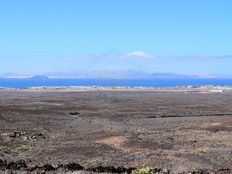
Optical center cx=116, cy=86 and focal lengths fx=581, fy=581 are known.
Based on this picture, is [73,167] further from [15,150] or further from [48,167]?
[15,150]

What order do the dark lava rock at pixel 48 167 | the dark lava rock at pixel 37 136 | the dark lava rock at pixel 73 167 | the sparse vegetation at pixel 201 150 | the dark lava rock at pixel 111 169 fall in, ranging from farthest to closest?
the dark lava rock at pixel 37 136 < the sparse vegetation at pixel 201 150 < the dark lava rock at pixel 73 167 < the dark lava rock at pixel 48 167 < the dark lava rock at pixel 111 169

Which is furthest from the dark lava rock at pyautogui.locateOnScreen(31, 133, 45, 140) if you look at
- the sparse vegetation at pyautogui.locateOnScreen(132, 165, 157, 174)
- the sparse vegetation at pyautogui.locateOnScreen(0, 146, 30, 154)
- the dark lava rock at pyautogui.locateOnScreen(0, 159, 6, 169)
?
the sparse vegetation at pyautogui.locateOnScreen(132, 165, 157, 174)

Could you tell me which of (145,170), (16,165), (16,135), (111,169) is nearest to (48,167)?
(16,165)

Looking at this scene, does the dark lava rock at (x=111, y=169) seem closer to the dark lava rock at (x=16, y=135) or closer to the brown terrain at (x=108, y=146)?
the brown terrain at (x=108, y=146)

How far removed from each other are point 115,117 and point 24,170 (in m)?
36.7

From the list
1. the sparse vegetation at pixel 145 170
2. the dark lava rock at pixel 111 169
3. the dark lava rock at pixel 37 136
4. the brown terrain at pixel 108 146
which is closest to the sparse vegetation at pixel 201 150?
the brown terrain at pixel 108 146

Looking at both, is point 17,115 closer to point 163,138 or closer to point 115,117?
point 115,117

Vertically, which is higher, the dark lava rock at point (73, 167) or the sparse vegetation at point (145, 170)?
the sparse vegetation at point (145, 170)

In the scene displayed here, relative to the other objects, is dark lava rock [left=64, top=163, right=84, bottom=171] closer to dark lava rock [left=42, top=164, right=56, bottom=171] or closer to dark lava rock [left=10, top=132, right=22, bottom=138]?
dark lava rock [left=42, top=164, right=56, bottom=171]

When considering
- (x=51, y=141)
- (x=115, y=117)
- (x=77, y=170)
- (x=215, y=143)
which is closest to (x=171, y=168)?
(x=77, y=170)

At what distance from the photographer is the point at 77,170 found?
25500 mm

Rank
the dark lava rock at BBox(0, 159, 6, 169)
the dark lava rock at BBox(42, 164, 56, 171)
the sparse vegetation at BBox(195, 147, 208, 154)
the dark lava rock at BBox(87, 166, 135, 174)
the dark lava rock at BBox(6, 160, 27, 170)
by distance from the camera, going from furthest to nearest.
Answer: the sparse vegetation at BBox(195, 147, 208, 154), the dark lava rock at BBox(0, 159, 6, 169), the dark lava rock at BBox(6, 160, 27, 170), the dark lava rock at BBox(42, 164, 56, 171), the dark lava rock at BBox(87, 166, 135, 174)

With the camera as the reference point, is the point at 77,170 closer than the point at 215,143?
Yes

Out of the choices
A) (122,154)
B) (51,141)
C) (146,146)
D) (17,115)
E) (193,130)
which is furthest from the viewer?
(17,115)
